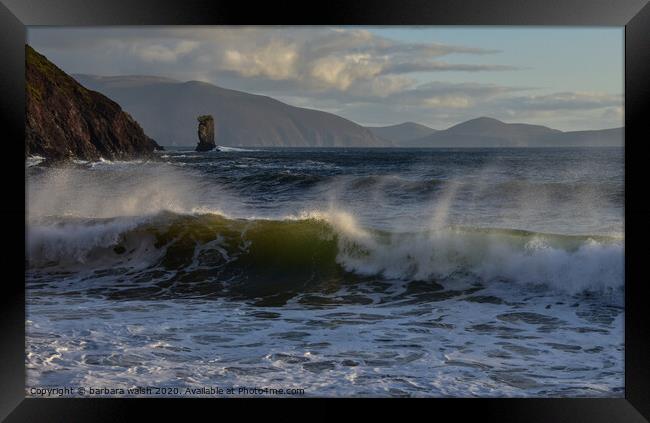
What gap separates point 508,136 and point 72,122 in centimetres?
1323

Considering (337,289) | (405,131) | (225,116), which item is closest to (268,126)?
(225,116)

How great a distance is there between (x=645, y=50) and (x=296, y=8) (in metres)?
1.35

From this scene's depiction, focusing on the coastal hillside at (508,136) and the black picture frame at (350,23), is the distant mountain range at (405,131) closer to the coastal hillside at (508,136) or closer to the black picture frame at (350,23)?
the coastal hillside at (508,136)

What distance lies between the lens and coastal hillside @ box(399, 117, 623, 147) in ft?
54.5

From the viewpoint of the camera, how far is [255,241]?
28.4ft

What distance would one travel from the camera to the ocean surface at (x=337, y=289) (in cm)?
363

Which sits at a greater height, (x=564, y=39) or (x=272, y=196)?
(x=564, y=39)

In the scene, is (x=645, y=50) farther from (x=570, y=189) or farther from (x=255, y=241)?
(x=570, y=189)

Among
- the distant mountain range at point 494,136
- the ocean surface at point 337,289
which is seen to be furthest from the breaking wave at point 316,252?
the distant mountain range at point 494,136

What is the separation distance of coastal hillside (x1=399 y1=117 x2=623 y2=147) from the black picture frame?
13164mm

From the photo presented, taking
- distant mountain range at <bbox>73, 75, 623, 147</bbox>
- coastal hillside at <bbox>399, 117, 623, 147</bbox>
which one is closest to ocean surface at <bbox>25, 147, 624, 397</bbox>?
coastal hillside at <bbox>399, 117, 623, 147</bbox>

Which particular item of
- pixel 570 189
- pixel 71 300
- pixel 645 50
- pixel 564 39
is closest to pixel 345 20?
pixel 645 50

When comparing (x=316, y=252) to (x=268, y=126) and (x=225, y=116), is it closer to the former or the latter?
(x=268, y=126)

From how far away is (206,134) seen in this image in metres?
21.4
